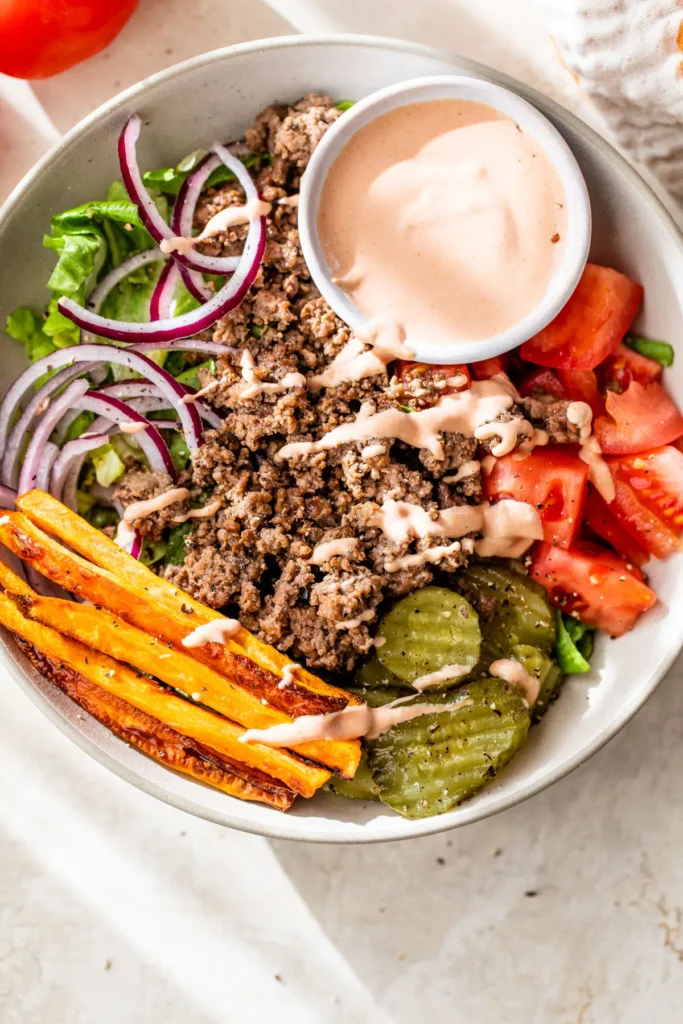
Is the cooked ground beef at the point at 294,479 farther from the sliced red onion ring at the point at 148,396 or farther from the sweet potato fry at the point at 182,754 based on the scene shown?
the sweet potato fry at the point at 182,754

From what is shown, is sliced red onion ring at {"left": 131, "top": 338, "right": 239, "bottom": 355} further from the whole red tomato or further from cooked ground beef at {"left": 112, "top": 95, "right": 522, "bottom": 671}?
the whole red tomato

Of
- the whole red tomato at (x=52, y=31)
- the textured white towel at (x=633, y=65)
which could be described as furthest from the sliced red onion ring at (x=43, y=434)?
the textured white towel at (x=633, y=65)

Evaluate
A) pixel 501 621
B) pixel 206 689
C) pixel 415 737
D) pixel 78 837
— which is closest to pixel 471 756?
pixel 415 737

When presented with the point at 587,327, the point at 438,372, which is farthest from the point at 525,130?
the point at 438,372

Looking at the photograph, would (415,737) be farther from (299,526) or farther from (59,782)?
(59,782)

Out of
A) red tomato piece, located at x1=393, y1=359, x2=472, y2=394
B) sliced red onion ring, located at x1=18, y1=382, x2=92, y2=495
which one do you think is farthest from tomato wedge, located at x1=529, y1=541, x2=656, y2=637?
sliced red onion ring, located at x1=18, y1=382, x2=92, y2=495

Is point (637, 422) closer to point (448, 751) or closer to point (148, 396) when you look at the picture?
point (448, 751)
